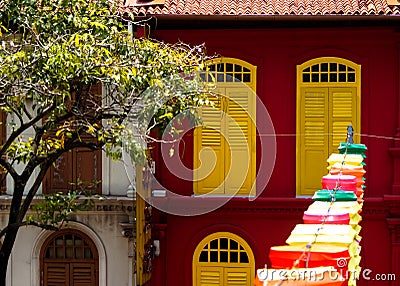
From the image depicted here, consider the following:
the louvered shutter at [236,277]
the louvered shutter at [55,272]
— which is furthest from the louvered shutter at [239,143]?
the louvered shutter at [55,272]

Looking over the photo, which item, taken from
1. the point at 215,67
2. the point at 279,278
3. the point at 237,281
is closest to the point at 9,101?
the point at 215,67

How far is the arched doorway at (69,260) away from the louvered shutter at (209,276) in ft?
4.94

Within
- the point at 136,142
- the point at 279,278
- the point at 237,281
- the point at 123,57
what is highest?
the point at 123,57

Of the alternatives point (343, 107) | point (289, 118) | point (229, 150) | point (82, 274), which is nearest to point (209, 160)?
point (229, 150)

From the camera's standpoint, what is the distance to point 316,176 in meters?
13.9

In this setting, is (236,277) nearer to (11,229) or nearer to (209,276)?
(209,276)

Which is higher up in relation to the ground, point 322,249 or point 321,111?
point 321,111

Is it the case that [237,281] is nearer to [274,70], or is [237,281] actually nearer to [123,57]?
[274,70]

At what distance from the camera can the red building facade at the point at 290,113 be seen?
13.7 metres

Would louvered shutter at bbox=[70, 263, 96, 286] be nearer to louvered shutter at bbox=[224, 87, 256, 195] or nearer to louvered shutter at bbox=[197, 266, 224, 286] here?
louvered shutter at bbox=[197, 266, 224, 286]

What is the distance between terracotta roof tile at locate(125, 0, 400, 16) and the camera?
13.3 metres

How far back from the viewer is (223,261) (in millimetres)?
14070

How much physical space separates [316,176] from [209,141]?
1530 millimetres

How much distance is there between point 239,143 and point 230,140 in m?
0.14
